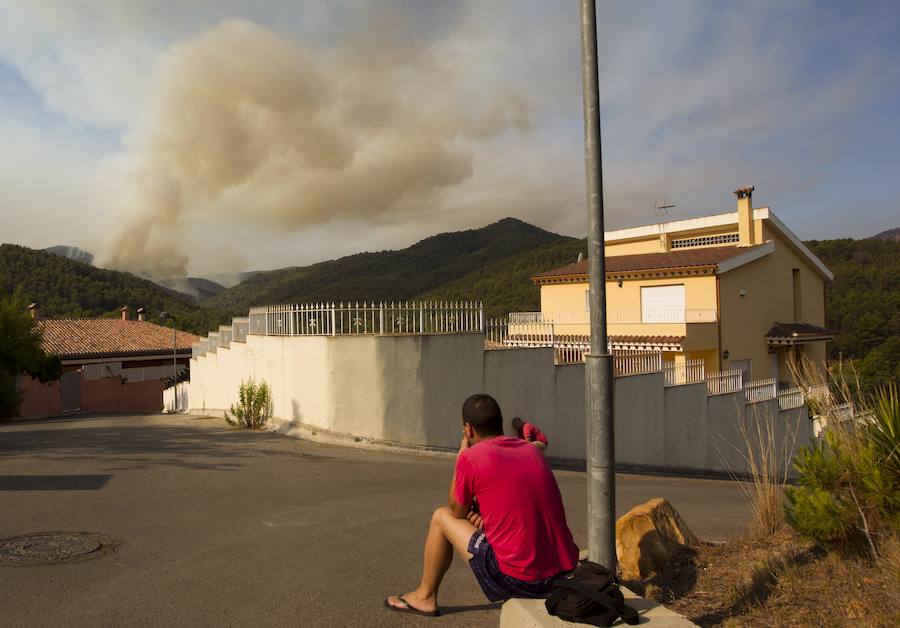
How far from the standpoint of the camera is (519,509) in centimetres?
338

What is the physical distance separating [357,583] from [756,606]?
8.55 feet

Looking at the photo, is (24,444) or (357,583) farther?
(24,444)

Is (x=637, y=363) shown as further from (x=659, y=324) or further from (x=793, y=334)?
(x=793, y=334)

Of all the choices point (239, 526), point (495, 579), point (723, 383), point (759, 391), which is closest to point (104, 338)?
point (723, 383)

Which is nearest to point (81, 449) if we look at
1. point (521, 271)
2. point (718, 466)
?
point (718, 466)

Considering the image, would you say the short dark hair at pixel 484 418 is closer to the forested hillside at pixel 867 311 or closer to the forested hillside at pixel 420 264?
the forested hillside at pixel 867 311

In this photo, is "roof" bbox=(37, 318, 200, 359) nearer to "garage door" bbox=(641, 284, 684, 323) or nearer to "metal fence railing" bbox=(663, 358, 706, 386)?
"garage door" bbox=(641, 284, 684, 323)

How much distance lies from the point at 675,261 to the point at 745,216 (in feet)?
18.4

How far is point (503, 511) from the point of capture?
134 inches

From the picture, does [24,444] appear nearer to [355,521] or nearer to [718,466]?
[355,521]

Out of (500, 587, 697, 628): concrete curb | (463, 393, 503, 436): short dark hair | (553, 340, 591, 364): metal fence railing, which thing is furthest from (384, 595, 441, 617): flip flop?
(553, 340, 591, 364): metal fence railing

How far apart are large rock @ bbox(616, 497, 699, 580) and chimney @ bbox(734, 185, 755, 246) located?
25803 mm

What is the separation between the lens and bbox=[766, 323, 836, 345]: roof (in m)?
25.2

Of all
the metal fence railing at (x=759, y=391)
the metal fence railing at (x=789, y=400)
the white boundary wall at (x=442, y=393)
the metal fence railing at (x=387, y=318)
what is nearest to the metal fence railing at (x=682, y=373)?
the white boundary wall at (x=442, y=393)
